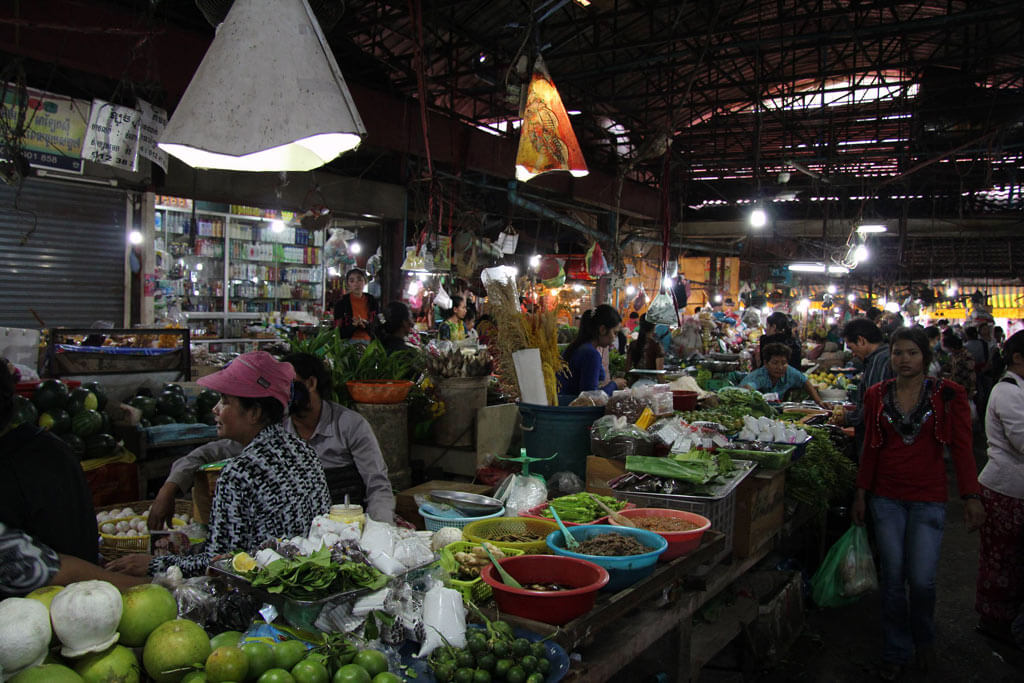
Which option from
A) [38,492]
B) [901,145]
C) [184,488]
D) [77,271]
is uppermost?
[901,145]

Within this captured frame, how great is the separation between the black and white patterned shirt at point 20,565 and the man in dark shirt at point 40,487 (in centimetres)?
15

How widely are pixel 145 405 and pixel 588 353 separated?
329 cm

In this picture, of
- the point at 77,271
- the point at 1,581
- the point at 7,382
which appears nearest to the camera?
the point at 1,581

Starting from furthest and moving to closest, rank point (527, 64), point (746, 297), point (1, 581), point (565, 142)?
point (746, 297)
point (527, 64)
point (565, 142)
point (1, 581)

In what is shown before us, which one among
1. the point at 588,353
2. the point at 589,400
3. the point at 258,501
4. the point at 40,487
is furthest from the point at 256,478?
the point at 588,353

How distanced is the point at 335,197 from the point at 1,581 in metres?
7.86

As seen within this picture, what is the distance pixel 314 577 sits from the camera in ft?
6.05

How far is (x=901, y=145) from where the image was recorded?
12.3 m

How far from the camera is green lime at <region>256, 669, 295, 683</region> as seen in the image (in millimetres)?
1516

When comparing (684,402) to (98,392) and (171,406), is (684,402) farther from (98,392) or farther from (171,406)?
(98,392)

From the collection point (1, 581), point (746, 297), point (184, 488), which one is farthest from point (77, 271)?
point (746, 297)

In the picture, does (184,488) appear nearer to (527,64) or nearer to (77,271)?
(527,64)

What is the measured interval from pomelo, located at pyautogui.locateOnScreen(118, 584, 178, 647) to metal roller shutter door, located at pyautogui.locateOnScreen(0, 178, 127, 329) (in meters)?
6.65

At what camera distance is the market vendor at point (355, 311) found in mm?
7801
